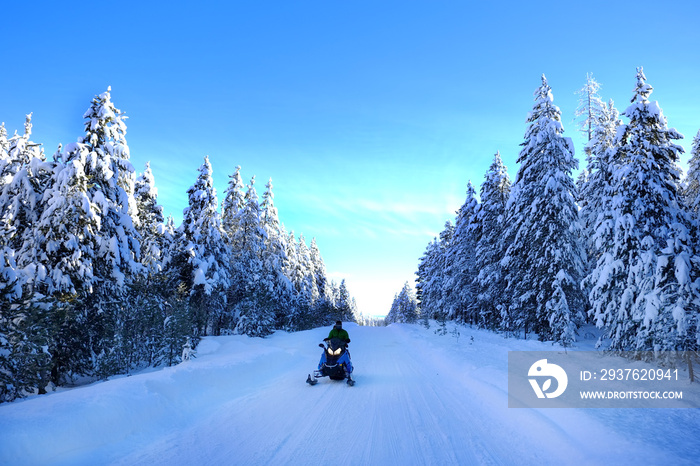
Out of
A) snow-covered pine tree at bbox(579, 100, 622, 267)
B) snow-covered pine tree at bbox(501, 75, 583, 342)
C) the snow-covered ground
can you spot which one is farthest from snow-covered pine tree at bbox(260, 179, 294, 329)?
snow-covered pine tree at bbox(579, 100, 622, 267)

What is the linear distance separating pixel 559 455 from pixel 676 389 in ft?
21.1

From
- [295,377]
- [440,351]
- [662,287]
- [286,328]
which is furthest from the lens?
[286,328]

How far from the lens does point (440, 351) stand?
47.6ft

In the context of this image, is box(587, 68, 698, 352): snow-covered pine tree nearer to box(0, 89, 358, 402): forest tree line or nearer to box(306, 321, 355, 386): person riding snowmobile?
box(306, 321, 355, 386): person riding snowmobile

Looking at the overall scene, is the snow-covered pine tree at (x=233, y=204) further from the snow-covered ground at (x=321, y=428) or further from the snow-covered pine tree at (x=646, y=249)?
the snow-covered pine tree at (x=646, y=249)

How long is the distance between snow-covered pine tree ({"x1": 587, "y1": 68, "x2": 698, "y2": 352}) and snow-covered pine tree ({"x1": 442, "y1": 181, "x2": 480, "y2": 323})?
1804 cm

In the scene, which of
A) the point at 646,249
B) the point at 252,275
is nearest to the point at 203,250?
the point at 252,275

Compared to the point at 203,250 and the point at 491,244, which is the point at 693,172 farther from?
the point at 203,250

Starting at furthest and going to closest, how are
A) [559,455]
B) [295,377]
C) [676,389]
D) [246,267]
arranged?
[246,267] < [295,377] < [676,389] < [559,455]

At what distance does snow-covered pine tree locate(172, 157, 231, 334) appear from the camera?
22219 millimetres

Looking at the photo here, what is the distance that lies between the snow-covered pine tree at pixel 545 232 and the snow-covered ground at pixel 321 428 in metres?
10.0

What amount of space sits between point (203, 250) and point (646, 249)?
2368 cm

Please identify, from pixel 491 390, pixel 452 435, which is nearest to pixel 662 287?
pixel 491 390

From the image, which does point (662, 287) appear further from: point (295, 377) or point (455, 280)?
point (455, 280)
